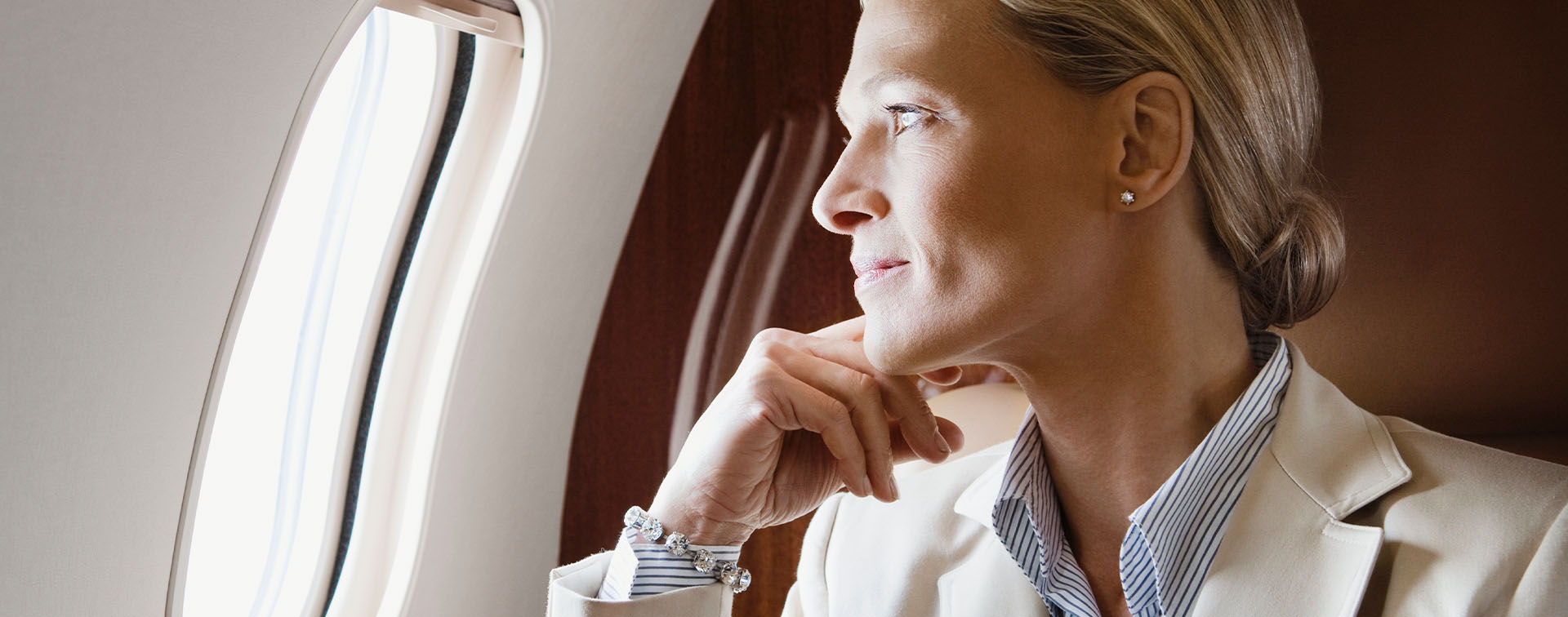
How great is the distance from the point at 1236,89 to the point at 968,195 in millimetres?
370

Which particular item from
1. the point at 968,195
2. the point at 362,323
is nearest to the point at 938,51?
the point at 968,195

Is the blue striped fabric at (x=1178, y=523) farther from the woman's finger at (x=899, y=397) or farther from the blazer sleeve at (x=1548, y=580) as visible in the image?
the blazer sleeve at (x=1548, y=580)

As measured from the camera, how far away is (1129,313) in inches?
55.5

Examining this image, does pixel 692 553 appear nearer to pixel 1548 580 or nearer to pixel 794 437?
pixel 794 437

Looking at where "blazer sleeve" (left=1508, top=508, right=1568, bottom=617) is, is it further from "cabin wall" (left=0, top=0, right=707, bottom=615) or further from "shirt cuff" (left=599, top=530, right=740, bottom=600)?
"cabin wall" (left=0, top=0, right=707, bottom=615)

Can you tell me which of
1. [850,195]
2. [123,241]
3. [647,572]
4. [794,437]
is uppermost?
[123,241]

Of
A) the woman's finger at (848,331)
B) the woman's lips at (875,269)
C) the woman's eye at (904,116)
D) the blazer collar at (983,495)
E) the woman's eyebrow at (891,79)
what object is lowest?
the blazer collar at (983,495)

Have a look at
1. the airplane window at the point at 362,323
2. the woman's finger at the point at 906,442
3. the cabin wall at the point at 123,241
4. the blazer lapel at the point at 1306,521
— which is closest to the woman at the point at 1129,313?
the blazer lapel at the point at 1306,521

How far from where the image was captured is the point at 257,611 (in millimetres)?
2404

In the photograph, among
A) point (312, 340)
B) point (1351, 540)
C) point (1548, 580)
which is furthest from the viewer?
point (312, 340)

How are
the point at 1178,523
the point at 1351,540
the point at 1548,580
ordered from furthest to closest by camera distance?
1. the point at 1178,523
2. the point at 1351,540
3. the point at 1548,580

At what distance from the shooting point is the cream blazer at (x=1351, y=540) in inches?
46.4

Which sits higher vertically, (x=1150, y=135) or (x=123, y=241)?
(x=123, y=241)

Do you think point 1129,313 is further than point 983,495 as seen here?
No
